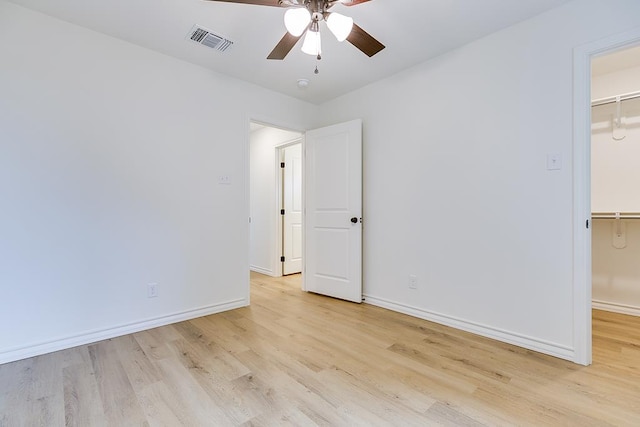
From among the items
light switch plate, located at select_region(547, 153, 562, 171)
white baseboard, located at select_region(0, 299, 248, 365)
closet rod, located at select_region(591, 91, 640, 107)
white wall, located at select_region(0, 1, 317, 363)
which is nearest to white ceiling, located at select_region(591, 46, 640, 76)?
closet rod, located at select_region(591, 91, 640, 107)

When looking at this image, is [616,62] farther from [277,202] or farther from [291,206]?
[277,202]

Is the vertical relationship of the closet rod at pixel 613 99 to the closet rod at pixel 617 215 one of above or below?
above

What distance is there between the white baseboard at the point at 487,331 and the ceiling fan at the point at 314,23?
2296 millimetres

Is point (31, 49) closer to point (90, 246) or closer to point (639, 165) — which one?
point (90, 246)

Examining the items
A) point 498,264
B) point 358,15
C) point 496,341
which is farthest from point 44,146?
point 496,341

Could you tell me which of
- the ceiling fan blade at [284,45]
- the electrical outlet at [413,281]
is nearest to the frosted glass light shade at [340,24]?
the ceiling fan blade at [284,45]

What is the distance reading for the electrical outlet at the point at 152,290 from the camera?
2.61m

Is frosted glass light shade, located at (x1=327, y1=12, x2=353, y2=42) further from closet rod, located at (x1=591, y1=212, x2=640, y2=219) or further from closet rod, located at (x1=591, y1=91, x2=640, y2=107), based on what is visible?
closet rod, located at (x1=591, y1=212, x2=640, y2=219)

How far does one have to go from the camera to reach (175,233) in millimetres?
2773

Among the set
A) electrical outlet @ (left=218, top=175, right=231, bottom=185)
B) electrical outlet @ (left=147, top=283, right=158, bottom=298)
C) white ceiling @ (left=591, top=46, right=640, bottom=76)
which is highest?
white ceiling @ (left=591, top=46, right=640, bottom=76)

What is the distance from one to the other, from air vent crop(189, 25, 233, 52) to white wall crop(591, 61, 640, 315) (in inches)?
146

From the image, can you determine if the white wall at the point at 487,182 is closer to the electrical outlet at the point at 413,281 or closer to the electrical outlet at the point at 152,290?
the electrical outlet at the point at 413,281

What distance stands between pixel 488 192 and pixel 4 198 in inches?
140

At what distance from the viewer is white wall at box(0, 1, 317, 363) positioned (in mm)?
2070
